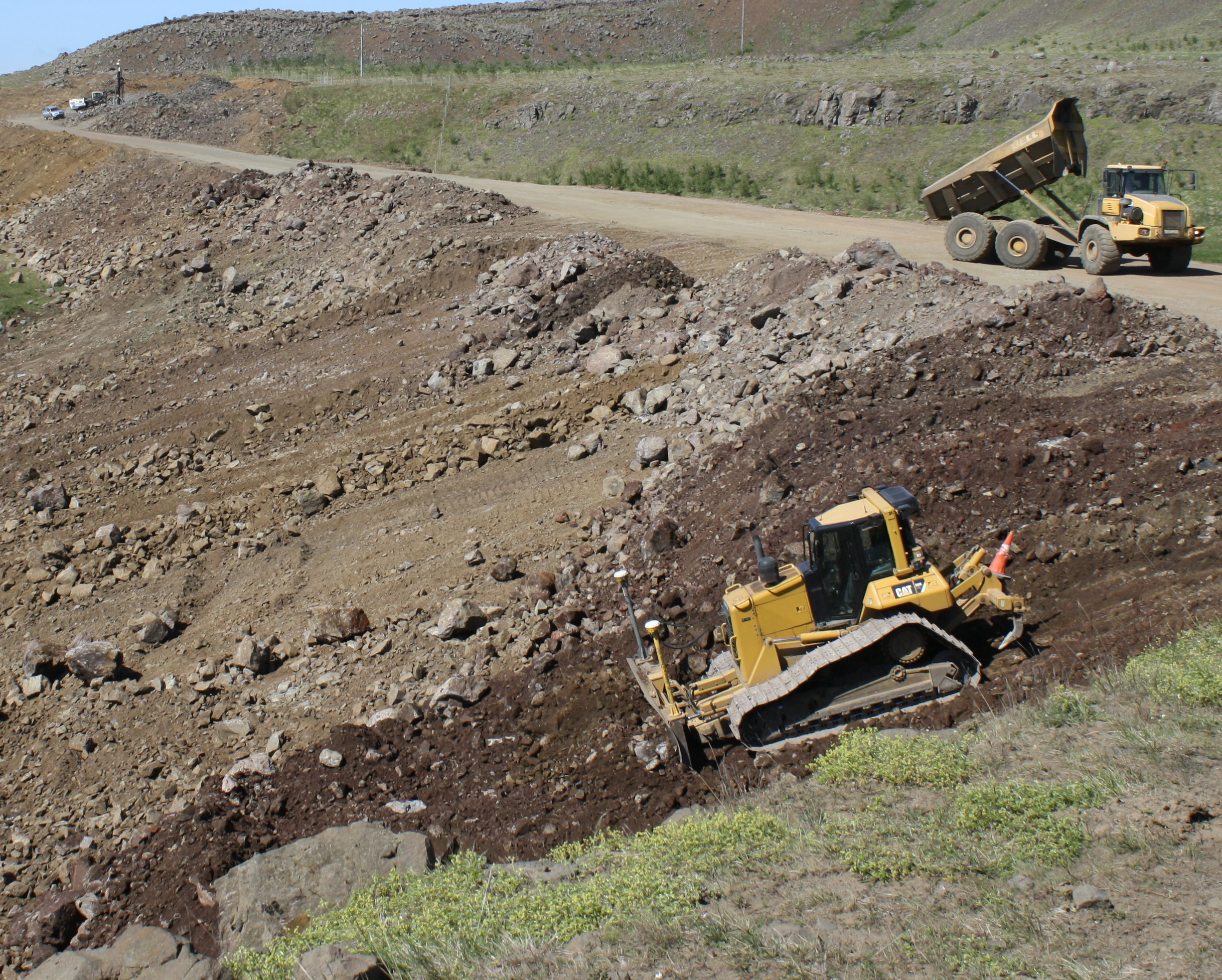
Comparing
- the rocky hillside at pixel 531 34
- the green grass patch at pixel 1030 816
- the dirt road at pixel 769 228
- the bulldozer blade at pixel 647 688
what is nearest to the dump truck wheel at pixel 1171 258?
the dirt road at pixel 769 228

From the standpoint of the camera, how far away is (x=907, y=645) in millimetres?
7930

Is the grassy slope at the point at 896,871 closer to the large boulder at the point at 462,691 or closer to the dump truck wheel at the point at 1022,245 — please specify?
the large boulder at the point at 462,691

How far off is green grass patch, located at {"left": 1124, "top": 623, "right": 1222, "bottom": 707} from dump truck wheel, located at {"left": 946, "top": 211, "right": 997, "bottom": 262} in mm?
11867

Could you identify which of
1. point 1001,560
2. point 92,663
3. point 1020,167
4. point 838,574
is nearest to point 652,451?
point 838,574

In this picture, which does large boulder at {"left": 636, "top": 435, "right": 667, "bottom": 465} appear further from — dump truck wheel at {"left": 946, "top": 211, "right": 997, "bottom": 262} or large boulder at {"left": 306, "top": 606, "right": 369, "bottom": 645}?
dump truck wheel at {"left": 946, "top": 211, "right": 997, "bottom": 262}

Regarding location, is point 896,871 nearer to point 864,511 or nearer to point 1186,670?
point 1186,670

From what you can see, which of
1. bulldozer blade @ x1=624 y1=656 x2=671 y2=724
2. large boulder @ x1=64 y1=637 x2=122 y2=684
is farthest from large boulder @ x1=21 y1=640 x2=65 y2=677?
bulldozer blade @ x1=624 y1=656 x2=671 y2=724

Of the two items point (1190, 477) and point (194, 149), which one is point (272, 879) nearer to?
point (1190, 477)

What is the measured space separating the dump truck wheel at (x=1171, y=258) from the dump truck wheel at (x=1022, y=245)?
170 centimetres

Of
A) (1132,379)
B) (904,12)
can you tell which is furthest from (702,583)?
(904,12)

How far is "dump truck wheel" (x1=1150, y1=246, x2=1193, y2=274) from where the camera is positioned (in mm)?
16859

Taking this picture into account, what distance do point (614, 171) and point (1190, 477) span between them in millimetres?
23409

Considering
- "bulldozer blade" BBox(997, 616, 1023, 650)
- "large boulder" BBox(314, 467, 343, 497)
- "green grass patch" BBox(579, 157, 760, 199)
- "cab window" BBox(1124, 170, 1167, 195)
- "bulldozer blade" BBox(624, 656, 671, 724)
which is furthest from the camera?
"green grass patch" BBox(579, 157, 760, 199)

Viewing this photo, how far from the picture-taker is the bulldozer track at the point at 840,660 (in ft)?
25.2
